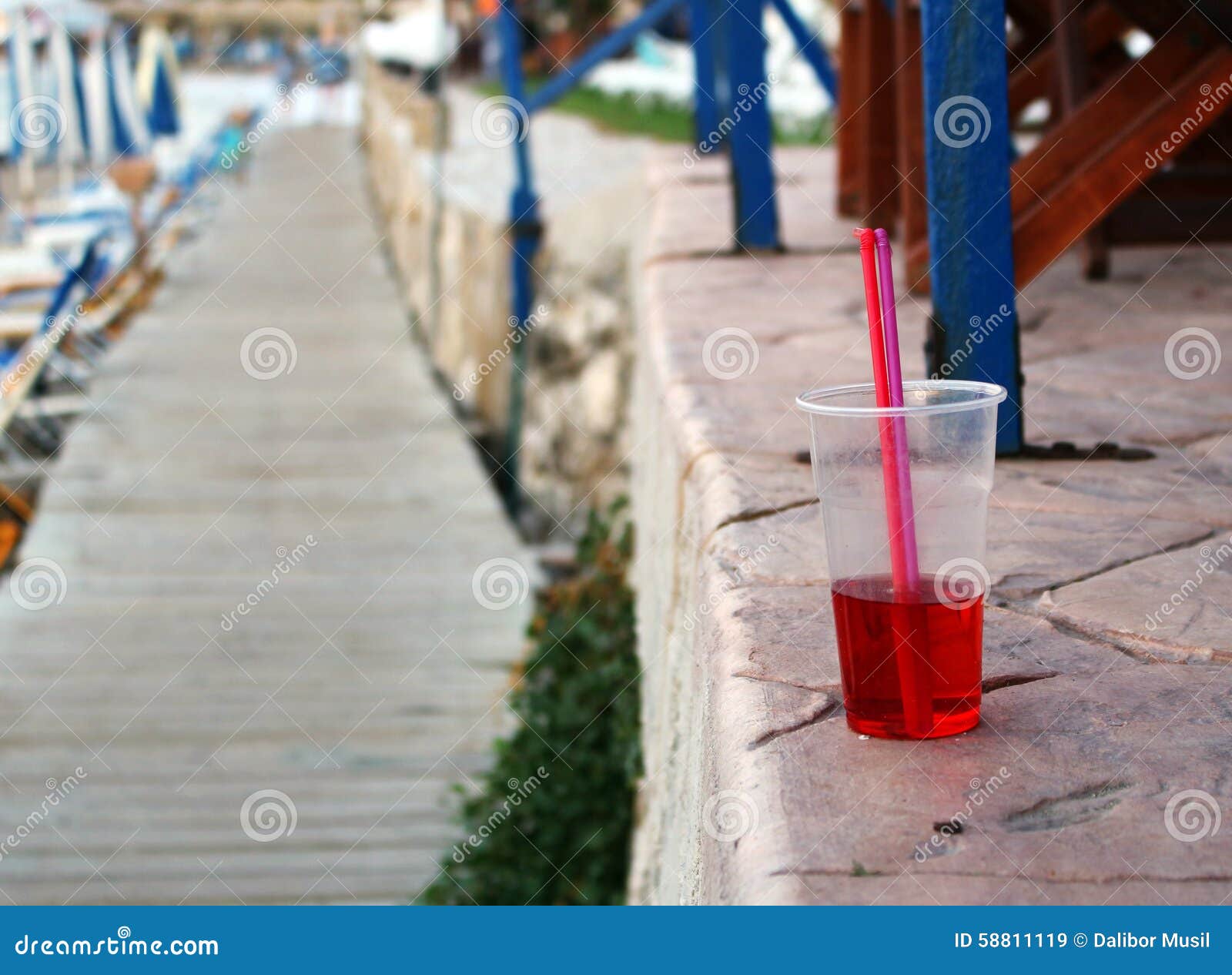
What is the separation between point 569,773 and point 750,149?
2300 mm

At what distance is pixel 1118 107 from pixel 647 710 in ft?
5.99

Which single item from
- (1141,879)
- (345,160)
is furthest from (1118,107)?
(345,160)

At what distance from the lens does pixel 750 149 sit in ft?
16.5

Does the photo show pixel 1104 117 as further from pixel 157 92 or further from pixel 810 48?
pixel 157 92

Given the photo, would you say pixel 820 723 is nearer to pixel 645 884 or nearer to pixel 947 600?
pixel 947 600

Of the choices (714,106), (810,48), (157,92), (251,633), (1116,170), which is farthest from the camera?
(157,92)

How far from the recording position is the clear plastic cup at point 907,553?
144cm

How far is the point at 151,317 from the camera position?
1325cm

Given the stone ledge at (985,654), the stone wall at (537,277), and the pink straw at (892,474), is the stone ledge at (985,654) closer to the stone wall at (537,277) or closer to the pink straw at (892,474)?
the pink straw at (892,474)

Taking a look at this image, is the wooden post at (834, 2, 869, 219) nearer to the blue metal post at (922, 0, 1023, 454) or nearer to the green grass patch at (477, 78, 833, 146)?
the blue metal post at (922, 0, 1023, 454)

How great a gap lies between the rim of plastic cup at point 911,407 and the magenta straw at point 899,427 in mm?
19

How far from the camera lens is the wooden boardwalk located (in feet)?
22.1

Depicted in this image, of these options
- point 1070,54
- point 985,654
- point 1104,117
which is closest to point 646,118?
point 1070,54

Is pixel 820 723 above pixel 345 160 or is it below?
above
